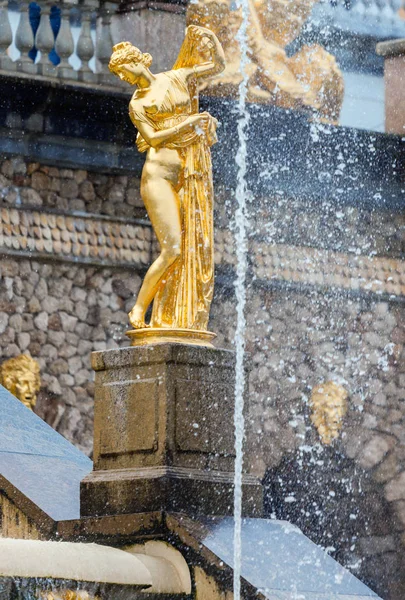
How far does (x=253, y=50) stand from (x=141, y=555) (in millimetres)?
8452

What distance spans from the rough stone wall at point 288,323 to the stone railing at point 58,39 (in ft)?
2.54

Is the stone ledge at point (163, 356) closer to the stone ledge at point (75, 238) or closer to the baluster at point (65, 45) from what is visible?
the stone ledge at point (75, 238)

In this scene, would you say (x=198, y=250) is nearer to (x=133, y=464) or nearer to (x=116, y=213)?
(x=133, y=464)

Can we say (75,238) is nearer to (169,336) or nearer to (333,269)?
(333,269)

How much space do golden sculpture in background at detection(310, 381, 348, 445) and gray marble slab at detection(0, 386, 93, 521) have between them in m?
5.47

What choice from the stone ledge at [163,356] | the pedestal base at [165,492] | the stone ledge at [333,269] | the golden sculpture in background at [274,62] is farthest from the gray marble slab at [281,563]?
the golden sculpture in background at [274,62]

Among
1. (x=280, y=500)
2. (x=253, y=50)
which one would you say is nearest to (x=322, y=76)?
(x=253, y=50)

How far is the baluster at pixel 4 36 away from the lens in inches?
532

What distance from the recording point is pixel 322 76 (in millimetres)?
16281

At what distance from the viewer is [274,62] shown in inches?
635

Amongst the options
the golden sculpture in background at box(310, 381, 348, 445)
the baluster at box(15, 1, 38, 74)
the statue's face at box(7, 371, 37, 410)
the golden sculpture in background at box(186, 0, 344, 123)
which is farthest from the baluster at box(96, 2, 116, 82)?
the golden sculpture in background at box(310, 381, 348, 445)

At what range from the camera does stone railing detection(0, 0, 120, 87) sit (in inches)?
535

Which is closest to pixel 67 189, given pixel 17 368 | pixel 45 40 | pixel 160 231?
pixel 45 40

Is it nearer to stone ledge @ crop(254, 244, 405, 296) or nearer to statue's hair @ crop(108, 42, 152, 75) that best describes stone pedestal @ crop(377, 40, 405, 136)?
stone ledge @ crop(254, 244, 405, 296)
